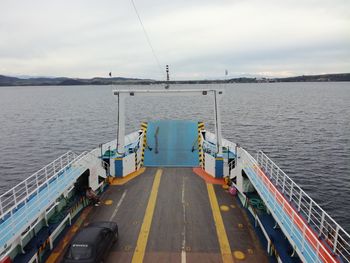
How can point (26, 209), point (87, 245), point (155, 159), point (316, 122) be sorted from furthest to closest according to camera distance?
point (316, 122) < point (155, 159) < point (26, 209) < point (87, 245)

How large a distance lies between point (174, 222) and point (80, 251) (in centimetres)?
478

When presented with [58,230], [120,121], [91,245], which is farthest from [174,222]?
[120,121]

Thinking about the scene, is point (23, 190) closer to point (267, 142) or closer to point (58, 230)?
point (58, 230)

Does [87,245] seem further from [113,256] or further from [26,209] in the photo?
[26,209]

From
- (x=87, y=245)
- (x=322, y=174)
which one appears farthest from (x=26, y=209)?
(x=322, y=174)

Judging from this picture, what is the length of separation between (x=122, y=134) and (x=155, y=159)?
12.2ft

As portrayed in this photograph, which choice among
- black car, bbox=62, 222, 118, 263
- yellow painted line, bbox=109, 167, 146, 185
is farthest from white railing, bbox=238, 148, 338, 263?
yellow painted line, bbox=109, 167, 146, 185

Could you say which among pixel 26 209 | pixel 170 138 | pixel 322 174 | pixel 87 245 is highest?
pixel 170 138

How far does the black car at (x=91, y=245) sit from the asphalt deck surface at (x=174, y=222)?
2.24 feet

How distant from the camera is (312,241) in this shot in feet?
28.5

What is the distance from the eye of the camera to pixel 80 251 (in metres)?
9.20

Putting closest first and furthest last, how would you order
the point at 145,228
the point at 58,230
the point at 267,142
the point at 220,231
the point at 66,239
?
1. the point at 66,239
2. the point at 58,230
3. the point at 220,231
4. the point at 145,228
5. the point at 267,142

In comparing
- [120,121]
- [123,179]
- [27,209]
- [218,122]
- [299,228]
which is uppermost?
[120,121]

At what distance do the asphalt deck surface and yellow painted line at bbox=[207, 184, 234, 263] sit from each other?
0.06 m
